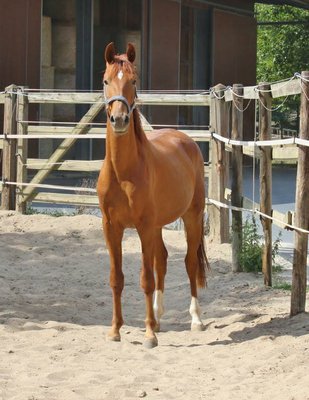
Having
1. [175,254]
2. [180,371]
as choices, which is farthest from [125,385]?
[175,254]

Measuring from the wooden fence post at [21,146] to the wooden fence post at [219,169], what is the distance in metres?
3.00

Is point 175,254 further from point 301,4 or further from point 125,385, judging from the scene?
point 301,4

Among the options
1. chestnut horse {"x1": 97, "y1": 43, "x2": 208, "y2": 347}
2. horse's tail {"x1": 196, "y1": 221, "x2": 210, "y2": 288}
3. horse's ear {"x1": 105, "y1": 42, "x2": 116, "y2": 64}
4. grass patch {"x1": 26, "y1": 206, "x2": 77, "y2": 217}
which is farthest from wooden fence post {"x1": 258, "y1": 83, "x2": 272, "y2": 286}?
grass patch {"x1": 26, "y1": 206, "x2": 77, "y2": 217}

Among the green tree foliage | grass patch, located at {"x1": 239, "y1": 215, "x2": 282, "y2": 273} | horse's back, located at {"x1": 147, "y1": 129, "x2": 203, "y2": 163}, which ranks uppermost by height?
the green tree foliage

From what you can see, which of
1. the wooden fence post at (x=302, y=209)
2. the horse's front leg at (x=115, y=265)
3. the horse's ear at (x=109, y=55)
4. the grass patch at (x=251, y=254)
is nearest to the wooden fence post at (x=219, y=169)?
the grass patch at (x=251, y=254)

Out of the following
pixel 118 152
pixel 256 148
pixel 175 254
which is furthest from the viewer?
pixel 175 254

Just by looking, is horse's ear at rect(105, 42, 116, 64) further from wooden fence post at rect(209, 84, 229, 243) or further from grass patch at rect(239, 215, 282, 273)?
wooden fence post at rect(209, 84, 229, 243)

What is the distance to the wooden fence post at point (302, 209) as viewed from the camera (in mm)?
6746

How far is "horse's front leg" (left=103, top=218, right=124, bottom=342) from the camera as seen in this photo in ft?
21.5

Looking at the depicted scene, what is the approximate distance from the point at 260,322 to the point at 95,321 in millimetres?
1326

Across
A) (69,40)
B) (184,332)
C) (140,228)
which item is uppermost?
(69,40)

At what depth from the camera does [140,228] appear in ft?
21.4

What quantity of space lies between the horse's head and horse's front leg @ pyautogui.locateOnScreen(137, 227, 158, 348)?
833 mm

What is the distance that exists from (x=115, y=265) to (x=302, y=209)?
56.4 inches
